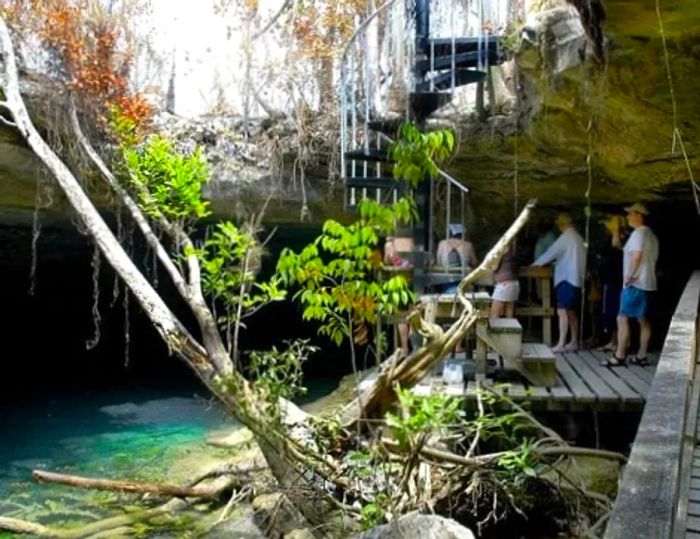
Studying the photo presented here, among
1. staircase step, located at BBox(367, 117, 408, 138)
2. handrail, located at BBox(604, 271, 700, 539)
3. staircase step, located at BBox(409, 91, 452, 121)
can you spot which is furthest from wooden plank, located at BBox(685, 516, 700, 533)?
staircase step, located at BBox(367, 117, 408, 138)

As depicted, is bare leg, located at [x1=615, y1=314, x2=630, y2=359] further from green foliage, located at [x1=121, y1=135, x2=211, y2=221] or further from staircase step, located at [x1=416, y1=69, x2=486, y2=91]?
green foliage, located at [x1=121, y1=135, x2=211, y2=221]

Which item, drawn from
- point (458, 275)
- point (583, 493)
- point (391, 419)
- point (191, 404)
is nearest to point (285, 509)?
point (391, 419)

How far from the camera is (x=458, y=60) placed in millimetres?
6754

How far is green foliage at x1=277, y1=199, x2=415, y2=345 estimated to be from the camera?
3707 millimetres

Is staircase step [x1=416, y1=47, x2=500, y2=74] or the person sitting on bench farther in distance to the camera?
the person sitting on bench

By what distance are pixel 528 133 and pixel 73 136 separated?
213 inches

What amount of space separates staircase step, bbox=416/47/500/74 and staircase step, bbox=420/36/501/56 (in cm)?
5

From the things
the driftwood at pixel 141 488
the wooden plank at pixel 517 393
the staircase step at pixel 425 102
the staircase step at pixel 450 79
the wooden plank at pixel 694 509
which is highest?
the staircase step at pixel 450 79

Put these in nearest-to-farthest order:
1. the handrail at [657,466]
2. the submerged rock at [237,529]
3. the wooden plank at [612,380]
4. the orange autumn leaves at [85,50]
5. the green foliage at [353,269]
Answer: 1. the handrail at [657,466]
2. the green foliage at [353,269]
3. the submerged rock at [237,529]
4. the wooden plank at [612,380]
5. the orange autumn leaves at [85,50]

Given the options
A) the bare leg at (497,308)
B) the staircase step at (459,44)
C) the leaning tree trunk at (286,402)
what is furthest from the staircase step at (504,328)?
the staircase step at (459,44)

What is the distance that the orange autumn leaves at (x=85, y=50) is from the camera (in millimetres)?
8109

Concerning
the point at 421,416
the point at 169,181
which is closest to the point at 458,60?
Answer: the point at 169,181

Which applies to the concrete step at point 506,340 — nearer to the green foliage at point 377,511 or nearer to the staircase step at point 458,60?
the green foliage at point 377,511

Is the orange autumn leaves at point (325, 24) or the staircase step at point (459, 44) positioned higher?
the orange autumn leaves at point (325, 24)
